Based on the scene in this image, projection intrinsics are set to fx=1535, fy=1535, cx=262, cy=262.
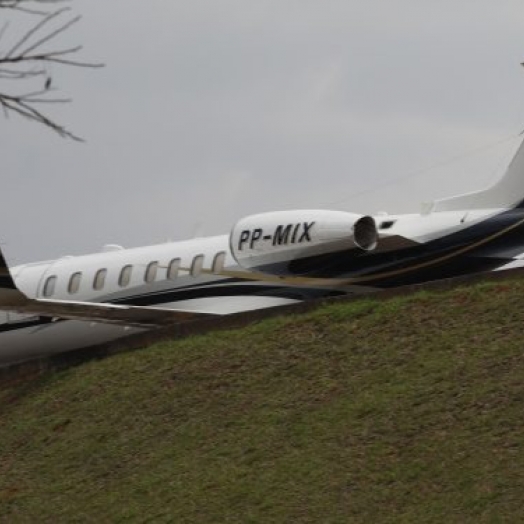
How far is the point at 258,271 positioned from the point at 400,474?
10.0m

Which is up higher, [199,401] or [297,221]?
[297,221]

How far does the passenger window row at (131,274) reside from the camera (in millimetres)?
23344

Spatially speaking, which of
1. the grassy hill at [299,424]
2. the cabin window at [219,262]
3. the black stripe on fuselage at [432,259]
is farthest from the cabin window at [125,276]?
the grassy hill at [299,424]

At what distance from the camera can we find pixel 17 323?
957 inches

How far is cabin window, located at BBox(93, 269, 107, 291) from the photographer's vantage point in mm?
24656

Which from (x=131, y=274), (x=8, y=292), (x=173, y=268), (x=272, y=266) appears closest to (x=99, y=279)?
(x=131, y=274)

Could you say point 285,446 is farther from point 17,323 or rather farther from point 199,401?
point 17,323

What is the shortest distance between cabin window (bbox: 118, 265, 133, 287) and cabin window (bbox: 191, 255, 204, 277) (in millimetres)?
1246

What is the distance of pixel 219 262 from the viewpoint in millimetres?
23266

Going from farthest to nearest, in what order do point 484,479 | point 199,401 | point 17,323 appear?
point 17,323
point 199,401
point 484,479

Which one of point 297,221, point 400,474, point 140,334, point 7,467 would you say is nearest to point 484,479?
point 400,474

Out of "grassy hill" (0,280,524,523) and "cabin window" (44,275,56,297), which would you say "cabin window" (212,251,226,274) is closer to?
"cabin window" (44,275,56,297)

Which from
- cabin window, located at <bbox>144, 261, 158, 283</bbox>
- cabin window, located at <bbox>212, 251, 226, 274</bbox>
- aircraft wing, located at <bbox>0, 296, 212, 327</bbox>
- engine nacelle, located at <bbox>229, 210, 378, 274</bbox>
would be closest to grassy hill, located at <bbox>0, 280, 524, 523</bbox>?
aircraft wing, located at <bbox>0, 296, 212, 327</bbox>

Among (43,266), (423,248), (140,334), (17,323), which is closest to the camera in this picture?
(140,334)
